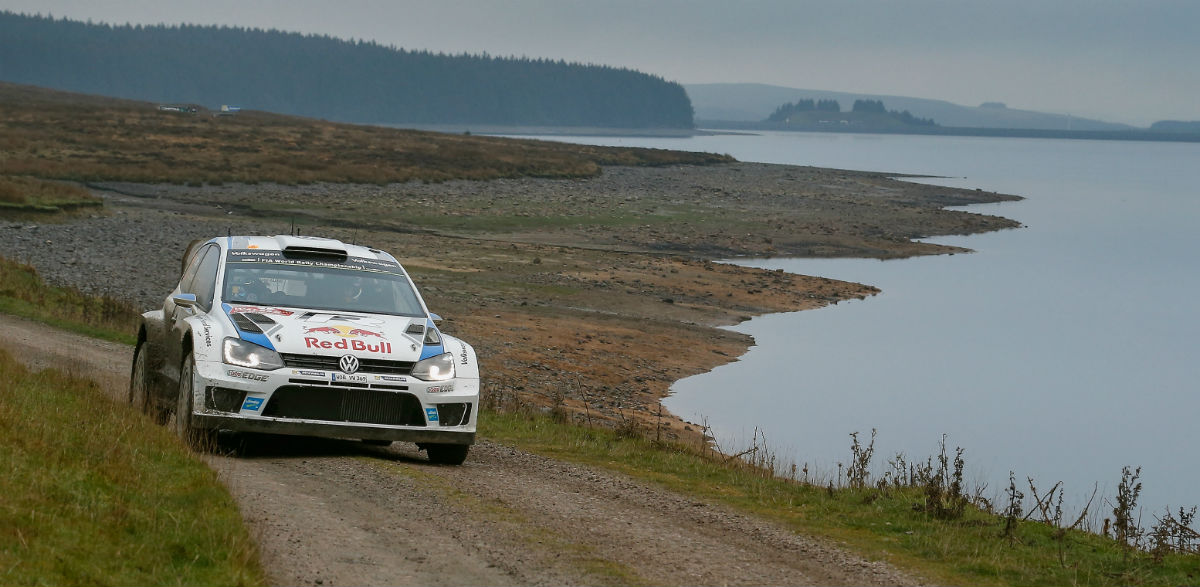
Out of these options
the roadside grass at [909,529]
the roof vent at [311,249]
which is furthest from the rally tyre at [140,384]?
the roadside grass at [909,529]

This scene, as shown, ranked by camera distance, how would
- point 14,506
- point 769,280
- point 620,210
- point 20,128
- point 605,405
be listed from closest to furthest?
point 14,506
point 605,405
point 769,280
point 620,210
point 20,128

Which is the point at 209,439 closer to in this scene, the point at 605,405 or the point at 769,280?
the point at 605,405

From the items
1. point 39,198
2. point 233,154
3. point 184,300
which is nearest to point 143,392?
point 184,300

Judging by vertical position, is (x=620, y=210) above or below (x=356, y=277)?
below

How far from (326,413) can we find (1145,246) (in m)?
63.5

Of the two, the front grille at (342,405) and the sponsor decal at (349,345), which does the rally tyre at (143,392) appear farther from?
the sponsor decal at (349,345)

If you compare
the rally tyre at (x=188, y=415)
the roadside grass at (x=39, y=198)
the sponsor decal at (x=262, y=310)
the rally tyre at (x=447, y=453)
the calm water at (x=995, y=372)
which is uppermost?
the sponsor decal at (x=262, y=310)

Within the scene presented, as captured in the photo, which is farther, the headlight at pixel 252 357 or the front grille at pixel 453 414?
the front grille at pixel 453 414

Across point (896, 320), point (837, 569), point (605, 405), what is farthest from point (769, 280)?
point (837, 569)

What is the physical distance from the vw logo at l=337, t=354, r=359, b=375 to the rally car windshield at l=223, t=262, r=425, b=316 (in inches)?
43.2

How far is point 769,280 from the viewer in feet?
139

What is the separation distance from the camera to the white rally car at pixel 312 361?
34.3 feet

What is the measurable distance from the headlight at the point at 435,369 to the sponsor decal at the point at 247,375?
1137 mm

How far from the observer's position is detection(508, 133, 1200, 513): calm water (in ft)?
74.7
